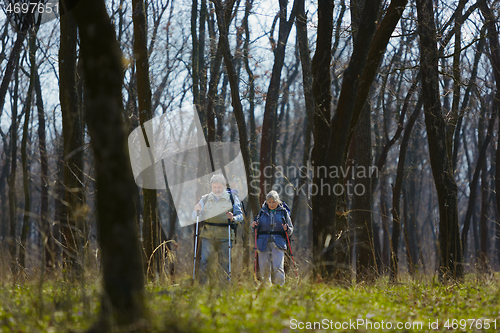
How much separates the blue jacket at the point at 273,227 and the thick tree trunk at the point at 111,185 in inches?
185

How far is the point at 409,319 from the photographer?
425 cm

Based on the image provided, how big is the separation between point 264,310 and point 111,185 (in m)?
1.69

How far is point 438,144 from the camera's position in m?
8.30

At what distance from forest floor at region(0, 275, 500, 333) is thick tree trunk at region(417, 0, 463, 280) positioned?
2.79 metres

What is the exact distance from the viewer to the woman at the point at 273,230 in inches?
304

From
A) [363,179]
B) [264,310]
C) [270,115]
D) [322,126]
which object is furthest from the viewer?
[270,115]

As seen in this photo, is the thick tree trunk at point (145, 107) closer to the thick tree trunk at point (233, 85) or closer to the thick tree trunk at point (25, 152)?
the thick tree trunk at point (233, 85)

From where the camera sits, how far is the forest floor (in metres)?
3.33

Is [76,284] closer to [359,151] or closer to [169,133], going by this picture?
[359,151]

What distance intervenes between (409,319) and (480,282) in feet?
11.0

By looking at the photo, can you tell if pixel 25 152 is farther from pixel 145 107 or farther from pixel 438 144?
pixel 438 144

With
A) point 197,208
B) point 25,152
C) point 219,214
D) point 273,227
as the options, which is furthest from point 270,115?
point 25,152

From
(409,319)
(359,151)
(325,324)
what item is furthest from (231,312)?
(359,151)

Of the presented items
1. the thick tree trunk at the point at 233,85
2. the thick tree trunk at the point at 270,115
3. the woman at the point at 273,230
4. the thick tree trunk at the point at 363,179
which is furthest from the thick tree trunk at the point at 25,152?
the thick tree trunk at the point at 363,179
